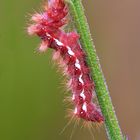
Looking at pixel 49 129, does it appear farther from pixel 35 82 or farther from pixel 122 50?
pixel 122 50

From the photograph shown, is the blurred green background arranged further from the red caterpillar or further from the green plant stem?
the green plant stem

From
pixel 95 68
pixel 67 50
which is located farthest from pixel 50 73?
pixel 95 68

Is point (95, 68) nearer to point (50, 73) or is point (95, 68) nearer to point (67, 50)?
point (67, 50)

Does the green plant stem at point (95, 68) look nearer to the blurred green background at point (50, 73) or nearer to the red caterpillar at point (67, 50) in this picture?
the red caterpillar at point (67, 50)

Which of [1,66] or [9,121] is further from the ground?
[1,66]

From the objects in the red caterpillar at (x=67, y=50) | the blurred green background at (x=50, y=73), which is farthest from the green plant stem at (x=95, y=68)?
the blurred green background at (x=50, y=73)

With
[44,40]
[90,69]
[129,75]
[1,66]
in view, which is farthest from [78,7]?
[1,66]
